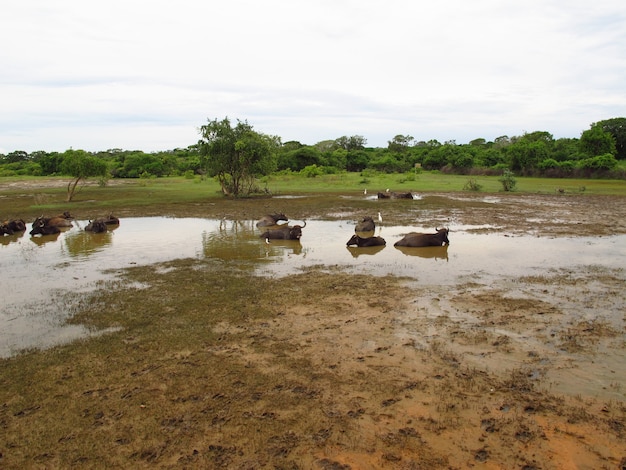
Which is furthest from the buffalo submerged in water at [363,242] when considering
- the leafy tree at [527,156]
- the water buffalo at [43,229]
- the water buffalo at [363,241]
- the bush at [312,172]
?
the leafy tree at [527,156]

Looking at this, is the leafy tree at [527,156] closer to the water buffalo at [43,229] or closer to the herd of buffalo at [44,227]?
the herd of buffalo at [44,227]

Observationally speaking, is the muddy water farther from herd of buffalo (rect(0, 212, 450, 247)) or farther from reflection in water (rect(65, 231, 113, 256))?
herd of buffalo (rect(0, 212, 450, 247))

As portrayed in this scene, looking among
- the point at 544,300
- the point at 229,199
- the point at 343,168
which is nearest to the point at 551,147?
the point at 343,168

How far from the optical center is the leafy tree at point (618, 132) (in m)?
50.1

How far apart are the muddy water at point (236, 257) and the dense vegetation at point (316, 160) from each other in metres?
12.6

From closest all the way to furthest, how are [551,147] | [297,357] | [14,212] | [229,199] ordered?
[297,357] < [14,212] < [229,199] < [551,147]

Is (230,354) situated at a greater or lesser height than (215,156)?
lesser

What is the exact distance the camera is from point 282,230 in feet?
48.1

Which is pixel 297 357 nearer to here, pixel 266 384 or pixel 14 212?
pixel 266 384

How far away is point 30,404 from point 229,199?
2439 centimetres

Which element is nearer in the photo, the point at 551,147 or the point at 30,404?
the point at 30,404

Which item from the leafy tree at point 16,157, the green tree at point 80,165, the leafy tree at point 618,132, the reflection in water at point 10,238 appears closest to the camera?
the reflection in water at point 10,238

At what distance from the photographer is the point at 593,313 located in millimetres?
7445

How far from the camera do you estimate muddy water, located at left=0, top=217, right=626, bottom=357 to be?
830 centimetres
